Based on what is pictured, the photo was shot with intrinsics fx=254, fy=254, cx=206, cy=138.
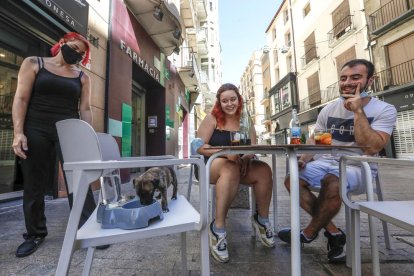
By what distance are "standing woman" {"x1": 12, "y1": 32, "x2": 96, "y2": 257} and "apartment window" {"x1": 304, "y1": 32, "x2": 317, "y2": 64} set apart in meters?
19.6

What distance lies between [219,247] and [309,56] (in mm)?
20811

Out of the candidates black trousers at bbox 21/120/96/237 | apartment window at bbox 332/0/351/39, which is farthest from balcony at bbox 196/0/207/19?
black trousers at bbox 21/120/96/237

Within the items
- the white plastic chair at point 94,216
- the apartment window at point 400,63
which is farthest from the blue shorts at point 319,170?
the apartment window at point 400,63

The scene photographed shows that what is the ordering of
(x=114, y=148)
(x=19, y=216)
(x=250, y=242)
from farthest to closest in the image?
(x=19, y=216) → (x=250, y=242) → (x=114, y=148)

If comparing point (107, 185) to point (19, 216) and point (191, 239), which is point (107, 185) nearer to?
point (191, 239)

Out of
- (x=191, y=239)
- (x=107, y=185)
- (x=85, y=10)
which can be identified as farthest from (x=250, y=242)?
(x=85, y=10)

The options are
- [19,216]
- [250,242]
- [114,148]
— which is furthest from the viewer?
[19,216]

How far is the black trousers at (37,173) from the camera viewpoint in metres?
1.98

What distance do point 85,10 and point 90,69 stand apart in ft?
3.20

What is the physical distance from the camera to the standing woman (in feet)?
6.36

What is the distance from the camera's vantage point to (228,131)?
238cm

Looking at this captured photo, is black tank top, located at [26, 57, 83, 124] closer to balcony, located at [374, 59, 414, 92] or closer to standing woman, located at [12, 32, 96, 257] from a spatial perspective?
standing woman, located at [12, 32, 96, 257]

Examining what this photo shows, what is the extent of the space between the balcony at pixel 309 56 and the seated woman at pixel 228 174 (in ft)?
61.0

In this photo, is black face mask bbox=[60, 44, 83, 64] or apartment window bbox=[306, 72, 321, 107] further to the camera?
apartment window bbox=[306, 72, 321, 107]
